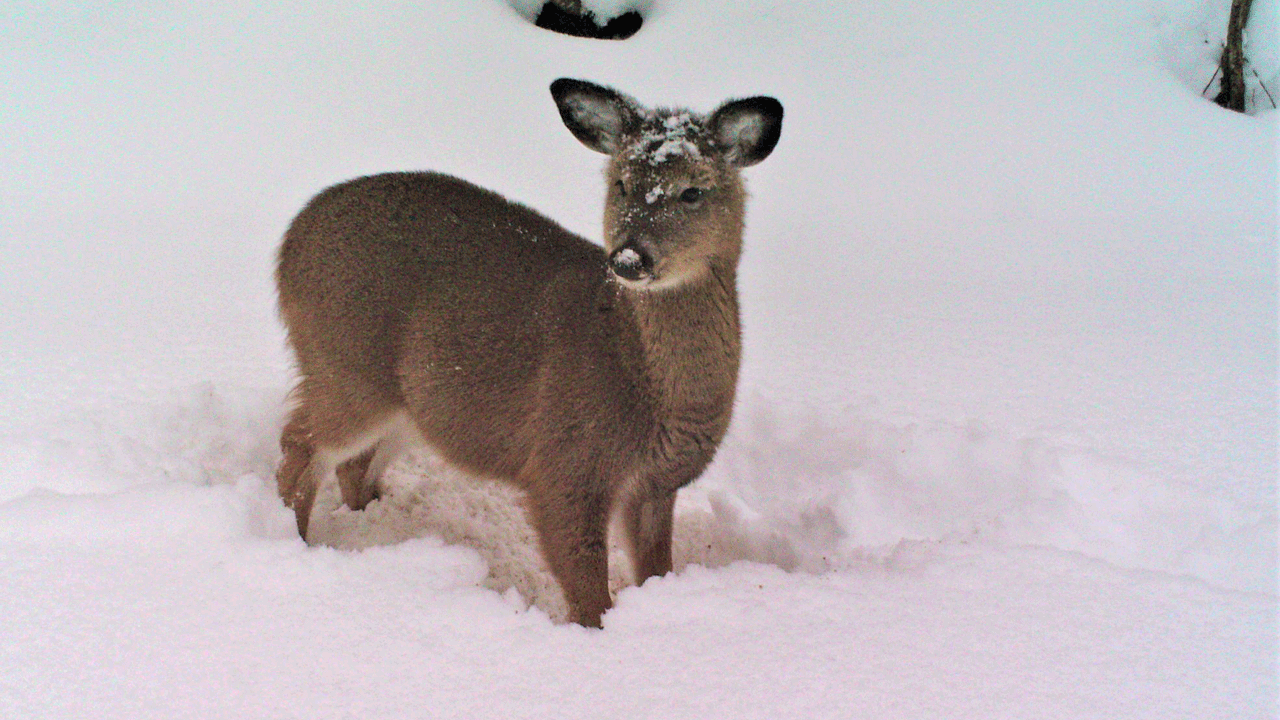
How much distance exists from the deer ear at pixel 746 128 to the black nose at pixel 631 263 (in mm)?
501

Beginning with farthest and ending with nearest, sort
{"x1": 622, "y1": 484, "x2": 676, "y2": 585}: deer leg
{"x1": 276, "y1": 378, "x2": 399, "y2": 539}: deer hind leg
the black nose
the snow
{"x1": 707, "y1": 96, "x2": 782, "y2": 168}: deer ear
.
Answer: {"x1": 276, "y1": 378, "x2": 399, "y2": 539}: deer hind leg, {"x1": 622, "y1": 484, "x2": 676, "y2": 585}: deer leg, {"x1": 707, "y1": 96, "x2": 782, "y2": 168}: deer ear, the black nose, the snow

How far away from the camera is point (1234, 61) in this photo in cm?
520

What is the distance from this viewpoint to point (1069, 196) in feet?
15.7

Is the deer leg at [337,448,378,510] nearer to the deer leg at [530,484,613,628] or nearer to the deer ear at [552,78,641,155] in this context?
the deer leg at [530,484,613,628]

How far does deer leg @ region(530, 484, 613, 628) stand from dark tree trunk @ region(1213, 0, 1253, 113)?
4.73 meters

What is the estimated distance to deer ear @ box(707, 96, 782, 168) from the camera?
2.54 m

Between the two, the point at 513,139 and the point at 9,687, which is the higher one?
the point at 513,139

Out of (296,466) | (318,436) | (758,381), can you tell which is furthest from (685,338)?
(296,466)

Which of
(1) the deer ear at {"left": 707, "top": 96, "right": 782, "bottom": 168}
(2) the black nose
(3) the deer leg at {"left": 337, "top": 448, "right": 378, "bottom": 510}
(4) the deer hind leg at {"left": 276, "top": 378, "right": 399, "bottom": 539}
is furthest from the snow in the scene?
(1) the deer ear at {"left": 707, "top": 96, "right": 782, "bottom": 168}

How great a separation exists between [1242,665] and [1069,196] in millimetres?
3289

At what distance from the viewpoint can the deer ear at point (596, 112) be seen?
8.64 feet

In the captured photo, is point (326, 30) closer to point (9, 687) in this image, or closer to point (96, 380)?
point (96, 380)

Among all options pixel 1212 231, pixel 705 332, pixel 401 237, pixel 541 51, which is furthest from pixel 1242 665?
pixel 541 51

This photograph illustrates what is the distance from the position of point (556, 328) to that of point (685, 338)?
395mm
